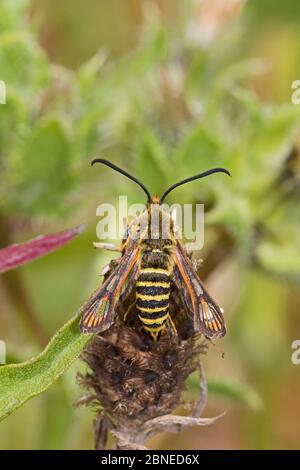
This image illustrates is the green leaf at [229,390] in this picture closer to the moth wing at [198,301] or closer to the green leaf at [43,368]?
the moth wing at [198,301]

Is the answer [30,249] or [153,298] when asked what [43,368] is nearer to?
[153,298]

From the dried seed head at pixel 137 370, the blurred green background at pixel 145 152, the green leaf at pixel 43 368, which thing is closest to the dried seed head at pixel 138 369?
the dried seed head at pixel 137 370

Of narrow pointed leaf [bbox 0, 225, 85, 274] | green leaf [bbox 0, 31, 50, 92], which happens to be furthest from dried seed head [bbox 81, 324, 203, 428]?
green leaf [bbox 0, 31, 50, 92]

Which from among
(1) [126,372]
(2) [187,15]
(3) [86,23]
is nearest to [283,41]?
(3) [86,23]

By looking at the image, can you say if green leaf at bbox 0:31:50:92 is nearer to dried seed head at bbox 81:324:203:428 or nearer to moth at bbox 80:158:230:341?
moth at bbox 80:158:230:341

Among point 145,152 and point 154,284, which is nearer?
point 154,284

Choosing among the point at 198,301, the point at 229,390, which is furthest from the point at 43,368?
the point at 229,390

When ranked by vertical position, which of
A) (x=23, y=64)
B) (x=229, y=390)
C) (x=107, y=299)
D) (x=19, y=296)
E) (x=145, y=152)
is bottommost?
(x=229, y=390)
